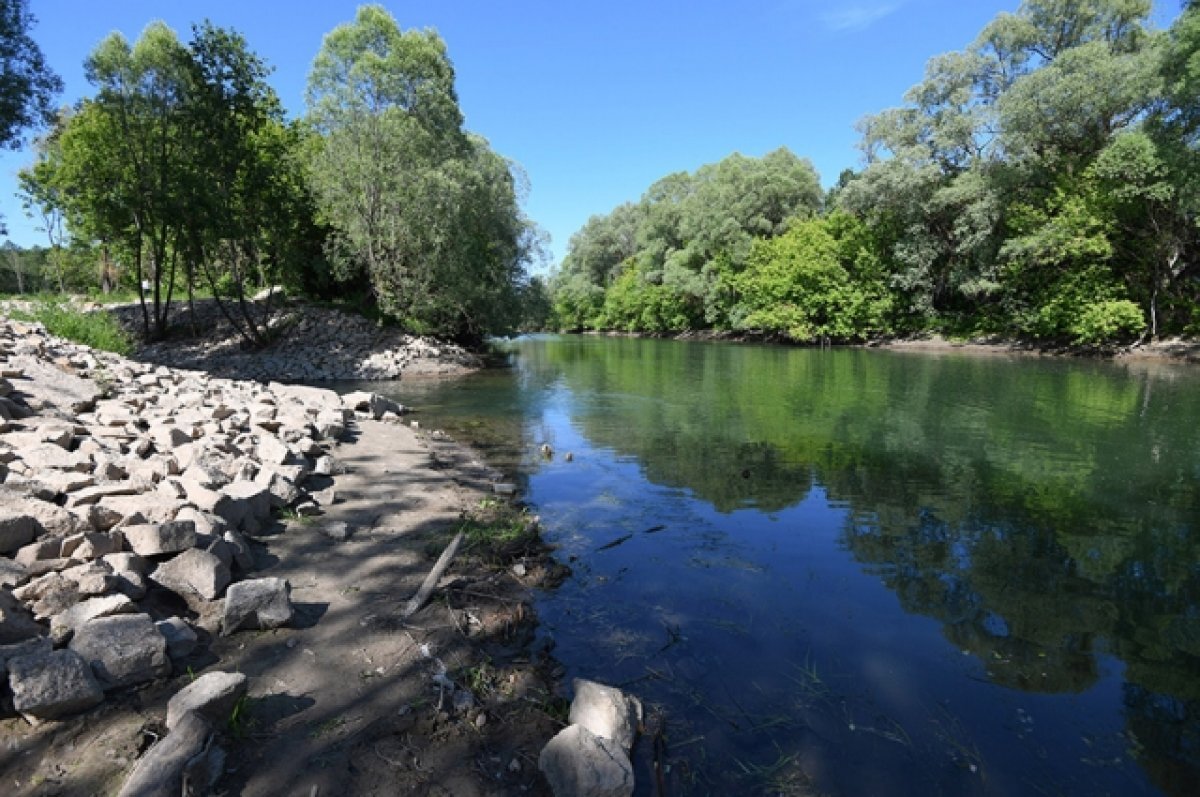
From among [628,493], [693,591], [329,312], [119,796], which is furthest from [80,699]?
[329,312]

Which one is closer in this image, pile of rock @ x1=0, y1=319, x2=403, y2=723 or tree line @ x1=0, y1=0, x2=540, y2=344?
pile of rock @ x1=0, y1=319, x2=403, y2=723

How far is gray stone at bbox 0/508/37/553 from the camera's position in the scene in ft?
15.5

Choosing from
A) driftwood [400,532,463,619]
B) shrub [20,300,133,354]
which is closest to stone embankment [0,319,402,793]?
driftwood [400,532,463,619]

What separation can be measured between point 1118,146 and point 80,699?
1763 inches

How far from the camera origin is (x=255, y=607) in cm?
479

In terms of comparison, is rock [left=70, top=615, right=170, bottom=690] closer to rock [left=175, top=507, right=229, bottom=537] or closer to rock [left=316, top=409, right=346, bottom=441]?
rock [left=175, top=507, right=229, bottom=537]

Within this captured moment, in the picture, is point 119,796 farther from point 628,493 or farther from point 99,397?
point 99,397

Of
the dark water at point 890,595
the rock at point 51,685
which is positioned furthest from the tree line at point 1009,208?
the rock at point 51,685

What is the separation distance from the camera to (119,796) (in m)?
3.03

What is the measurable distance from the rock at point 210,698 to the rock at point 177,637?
80 centimetres

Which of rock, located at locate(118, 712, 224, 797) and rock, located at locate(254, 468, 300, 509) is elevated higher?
rock, located at locate(254, 468, 300, 509)

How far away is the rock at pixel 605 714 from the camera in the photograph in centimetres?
398

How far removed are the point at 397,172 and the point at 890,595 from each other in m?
29.7

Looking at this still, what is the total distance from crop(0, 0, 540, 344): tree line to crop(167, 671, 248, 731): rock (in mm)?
28903
